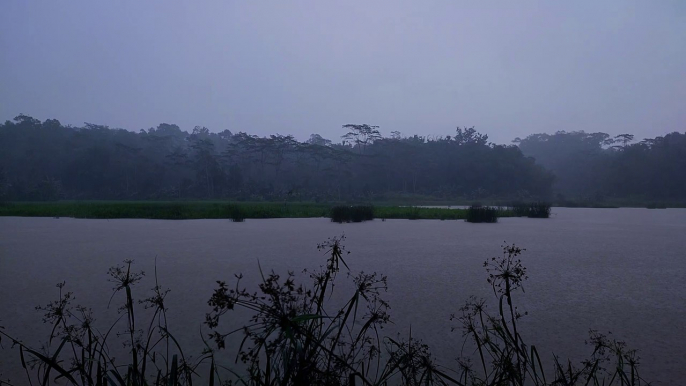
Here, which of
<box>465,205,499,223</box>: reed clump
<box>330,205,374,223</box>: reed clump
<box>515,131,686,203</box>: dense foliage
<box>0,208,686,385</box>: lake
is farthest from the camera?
<box>515,131,686,203</box>: dense foliage

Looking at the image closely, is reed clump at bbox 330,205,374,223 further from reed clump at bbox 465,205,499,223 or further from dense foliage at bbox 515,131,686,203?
dense foliage at bbox 515,131,686,203

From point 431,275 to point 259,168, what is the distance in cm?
3010

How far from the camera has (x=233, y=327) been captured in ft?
8.09

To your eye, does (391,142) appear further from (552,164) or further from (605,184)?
A: (552,164)

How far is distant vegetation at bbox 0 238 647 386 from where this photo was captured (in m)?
1.18

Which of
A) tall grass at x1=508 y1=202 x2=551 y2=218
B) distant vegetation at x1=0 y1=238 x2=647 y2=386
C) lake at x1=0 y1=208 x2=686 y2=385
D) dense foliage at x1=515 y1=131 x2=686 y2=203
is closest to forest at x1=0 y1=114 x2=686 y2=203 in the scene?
dense foliage at x1=515 y1=131 x2=686 y2=203

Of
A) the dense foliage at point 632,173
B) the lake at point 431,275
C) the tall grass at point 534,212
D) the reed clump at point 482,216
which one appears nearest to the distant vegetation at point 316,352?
the lake at point 431,275

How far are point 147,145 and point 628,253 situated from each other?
35834 mm

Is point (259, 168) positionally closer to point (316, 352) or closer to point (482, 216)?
point (482, 216)

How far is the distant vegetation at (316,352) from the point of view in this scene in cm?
118

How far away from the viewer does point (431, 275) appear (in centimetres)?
387

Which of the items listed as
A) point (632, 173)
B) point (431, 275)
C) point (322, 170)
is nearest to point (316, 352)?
point (431, 275)

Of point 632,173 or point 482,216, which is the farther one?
point 632,173

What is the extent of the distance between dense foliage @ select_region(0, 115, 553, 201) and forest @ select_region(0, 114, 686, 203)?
7 cm
